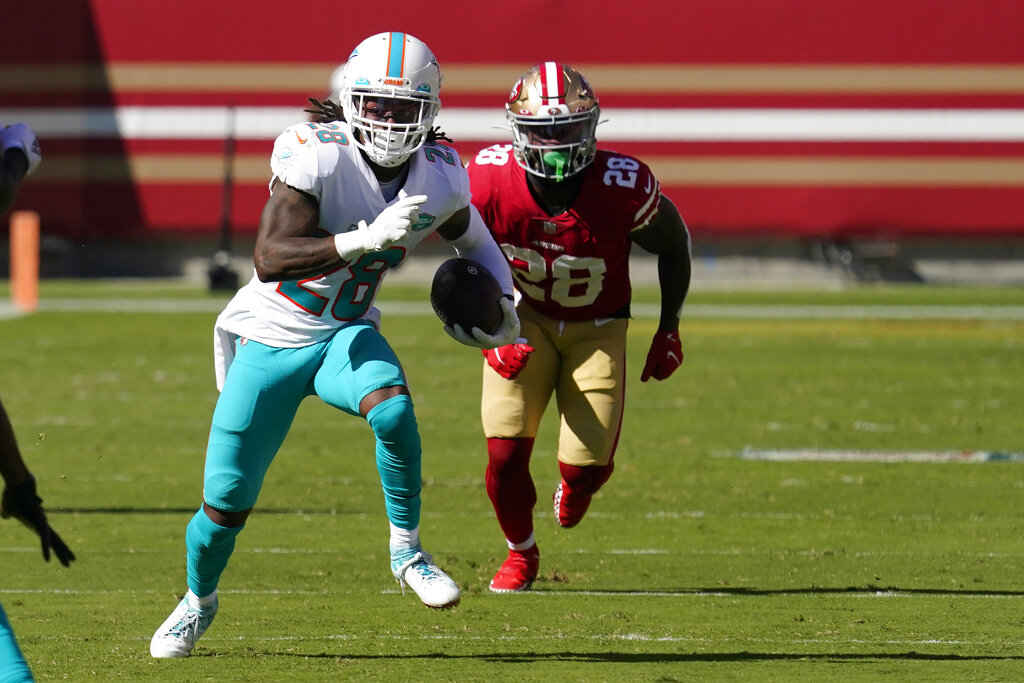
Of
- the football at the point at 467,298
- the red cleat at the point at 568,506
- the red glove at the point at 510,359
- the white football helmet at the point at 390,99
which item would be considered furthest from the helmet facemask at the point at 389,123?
the red cleat at the point at 568,506

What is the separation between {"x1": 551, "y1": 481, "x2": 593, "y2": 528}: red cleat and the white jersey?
1378 millimetres

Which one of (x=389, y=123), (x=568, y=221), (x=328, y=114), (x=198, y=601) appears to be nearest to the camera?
(x=389, y=123)

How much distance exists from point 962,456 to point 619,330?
353 centimetres

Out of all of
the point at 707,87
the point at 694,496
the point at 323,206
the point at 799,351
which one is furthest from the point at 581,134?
the point at 707,87

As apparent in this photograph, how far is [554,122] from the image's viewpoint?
5199 mm

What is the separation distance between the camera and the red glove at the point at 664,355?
5680mm

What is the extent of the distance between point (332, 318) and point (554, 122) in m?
1.20

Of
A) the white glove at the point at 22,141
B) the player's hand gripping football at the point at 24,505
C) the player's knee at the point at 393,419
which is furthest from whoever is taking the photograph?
the player's knee at the point at 393,419

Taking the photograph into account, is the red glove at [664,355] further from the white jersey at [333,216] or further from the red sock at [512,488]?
the white jersey at [333,216]

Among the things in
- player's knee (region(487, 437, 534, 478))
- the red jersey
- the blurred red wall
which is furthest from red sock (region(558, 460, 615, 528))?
the blurred red wall

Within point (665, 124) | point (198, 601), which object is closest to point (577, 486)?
point (198, 601)

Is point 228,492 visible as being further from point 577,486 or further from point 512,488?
point 577,486

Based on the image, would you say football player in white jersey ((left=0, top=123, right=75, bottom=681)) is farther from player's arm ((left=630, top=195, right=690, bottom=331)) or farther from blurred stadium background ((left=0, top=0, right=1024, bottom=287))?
blurred stadium background ((left=0, top=0, right=1024, bottom=287))

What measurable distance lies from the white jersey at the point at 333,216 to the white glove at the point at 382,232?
22 cm
